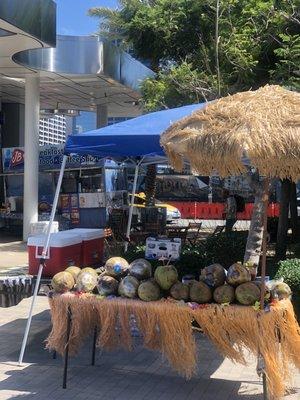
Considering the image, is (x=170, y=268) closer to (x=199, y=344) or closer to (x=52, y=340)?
(x=52, y=340)

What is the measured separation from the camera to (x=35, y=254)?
7.20 m

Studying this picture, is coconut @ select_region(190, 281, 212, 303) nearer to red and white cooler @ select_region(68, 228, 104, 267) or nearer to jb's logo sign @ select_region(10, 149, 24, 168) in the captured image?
red and white cooler @ select_region(68, 228, 104, 267)

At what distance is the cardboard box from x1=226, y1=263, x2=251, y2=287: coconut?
2.16 metres

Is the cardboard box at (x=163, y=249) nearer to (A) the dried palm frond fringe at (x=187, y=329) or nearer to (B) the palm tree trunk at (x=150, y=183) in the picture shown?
(A) the dried palm frond fringe at (x=187, y=329)

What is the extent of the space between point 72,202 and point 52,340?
1176 cm

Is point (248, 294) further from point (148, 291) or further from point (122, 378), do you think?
point (122, 378)

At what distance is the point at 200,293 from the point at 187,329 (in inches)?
12.5

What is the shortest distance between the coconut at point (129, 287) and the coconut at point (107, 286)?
9cm

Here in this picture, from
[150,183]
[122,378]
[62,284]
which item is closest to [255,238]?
[122,378]

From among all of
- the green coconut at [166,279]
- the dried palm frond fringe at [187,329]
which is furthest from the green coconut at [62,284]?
the green coconut at [166,279]

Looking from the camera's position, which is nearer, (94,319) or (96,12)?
(94,319)

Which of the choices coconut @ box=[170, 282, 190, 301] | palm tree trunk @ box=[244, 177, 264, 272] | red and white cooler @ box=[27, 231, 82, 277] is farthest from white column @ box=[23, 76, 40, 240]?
coconut @ box=[170, 282, 190, 301]

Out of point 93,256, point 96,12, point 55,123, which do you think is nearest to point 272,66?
point 93,256

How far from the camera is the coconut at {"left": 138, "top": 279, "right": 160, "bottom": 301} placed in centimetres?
500
